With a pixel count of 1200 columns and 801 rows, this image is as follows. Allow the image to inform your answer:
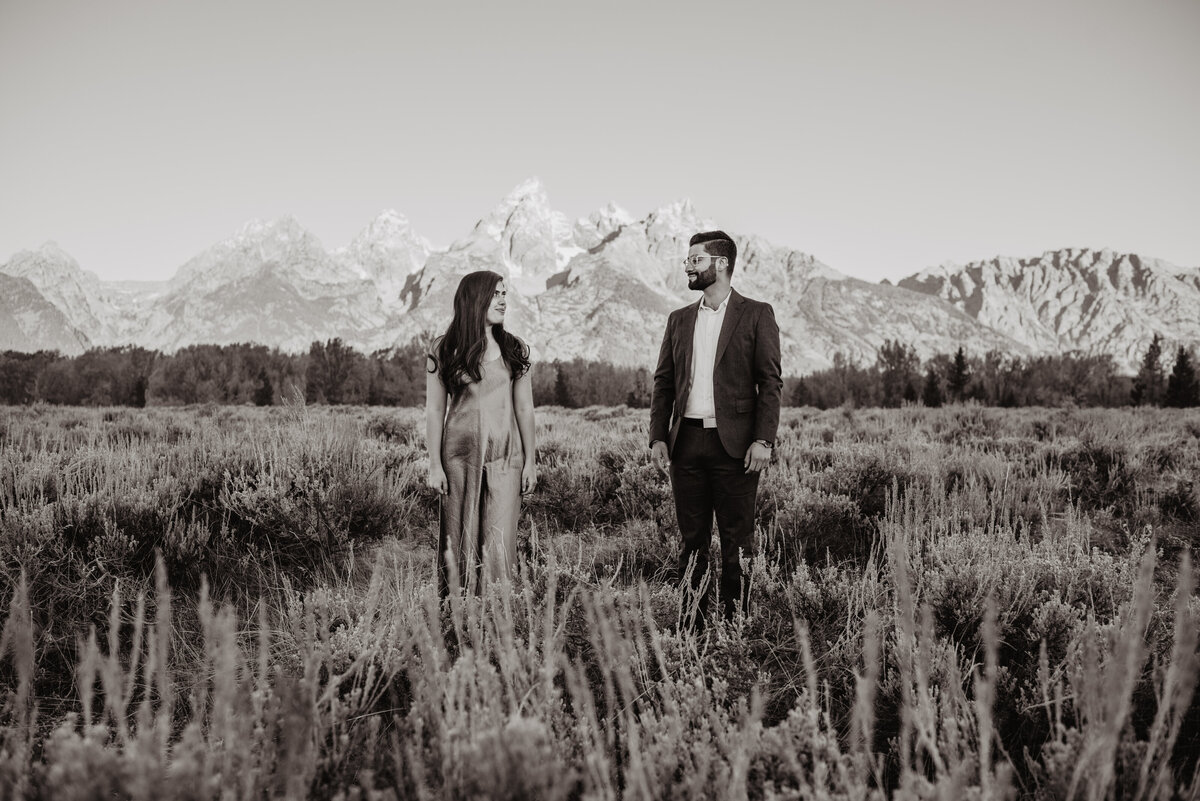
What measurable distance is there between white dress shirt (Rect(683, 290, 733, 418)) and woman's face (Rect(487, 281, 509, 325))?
1146 mm

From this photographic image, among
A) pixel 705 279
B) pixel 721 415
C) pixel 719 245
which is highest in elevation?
pixel 719 245

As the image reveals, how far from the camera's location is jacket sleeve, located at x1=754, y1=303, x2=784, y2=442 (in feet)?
10.9

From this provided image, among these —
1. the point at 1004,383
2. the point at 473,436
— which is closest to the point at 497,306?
the point at 473,436

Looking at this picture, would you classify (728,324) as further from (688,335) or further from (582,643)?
(582,643)

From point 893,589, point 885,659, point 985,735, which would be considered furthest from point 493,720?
point 893,589

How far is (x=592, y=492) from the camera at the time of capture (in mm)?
6016

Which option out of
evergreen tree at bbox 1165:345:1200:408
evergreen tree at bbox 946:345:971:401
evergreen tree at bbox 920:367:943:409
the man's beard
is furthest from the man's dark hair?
evergreen tree at bbox 1165:345:1200:408

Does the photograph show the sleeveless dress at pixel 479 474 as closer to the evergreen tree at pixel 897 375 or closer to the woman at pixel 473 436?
the woman at pixel 473 436

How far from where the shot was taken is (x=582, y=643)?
10.1ft

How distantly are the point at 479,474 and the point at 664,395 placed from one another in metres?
1.18

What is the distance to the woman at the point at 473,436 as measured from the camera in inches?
139

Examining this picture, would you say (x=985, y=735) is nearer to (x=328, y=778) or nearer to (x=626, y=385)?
(x=328, y=778)

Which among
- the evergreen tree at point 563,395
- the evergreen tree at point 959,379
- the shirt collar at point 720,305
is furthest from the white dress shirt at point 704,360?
the evergreen tree at point 563,395

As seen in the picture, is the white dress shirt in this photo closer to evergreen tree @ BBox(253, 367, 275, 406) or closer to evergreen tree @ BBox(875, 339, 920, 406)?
evergreen tree @ BBox(253, 367, 275, 406)
